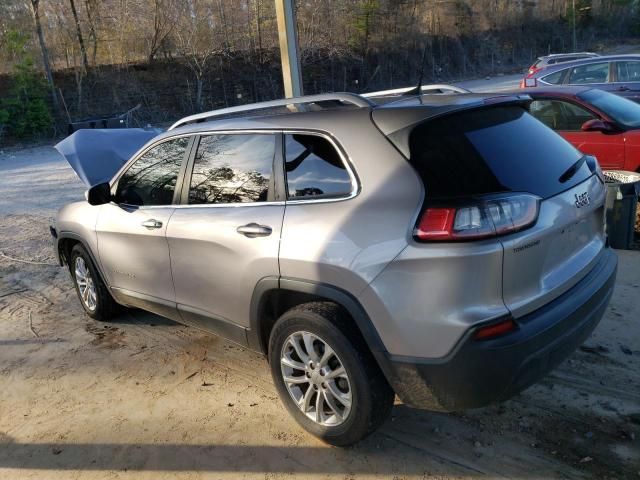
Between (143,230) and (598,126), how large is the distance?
5471mm

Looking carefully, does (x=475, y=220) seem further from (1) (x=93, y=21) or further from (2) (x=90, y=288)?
(1) (x=93, y=21)

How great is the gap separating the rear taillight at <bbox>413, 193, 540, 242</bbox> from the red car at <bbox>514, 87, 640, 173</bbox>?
4469 mm

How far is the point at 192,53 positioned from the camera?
30.2m

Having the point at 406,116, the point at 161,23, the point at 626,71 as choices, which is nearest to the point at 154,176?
the point at 406,116

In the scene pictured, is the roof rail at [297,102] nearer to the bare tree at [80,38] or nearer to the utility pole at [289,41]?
the utility pole at [289,41]

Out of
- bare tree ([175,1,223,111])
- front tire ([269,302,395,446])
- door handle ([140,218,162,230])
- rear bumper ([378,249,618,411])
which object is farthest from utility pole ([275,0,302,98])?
bare tree ([175,1,223,111])

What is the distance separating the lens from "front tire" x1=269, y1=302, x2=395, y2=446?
2688mm

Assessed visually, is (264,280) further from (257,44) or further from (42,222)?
(257,44)

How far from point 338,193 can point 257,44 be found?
33.1 metres

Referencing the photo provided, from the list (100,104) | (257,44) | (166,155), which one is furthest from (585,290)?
(257,44)

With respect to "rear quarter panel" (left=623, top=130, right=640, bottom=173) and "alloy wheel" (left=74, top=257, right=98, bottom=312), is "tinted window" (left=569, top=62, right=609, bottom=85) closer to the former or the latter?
"rear quarter panel" (left=623, top=130, right=640, bottom=173)

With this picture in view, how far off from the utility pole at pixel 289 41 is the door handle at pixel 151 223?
3.46 meters

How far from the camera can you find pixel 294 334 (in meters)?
2.94

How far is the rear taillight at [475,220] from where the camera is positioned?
7.66 feet
